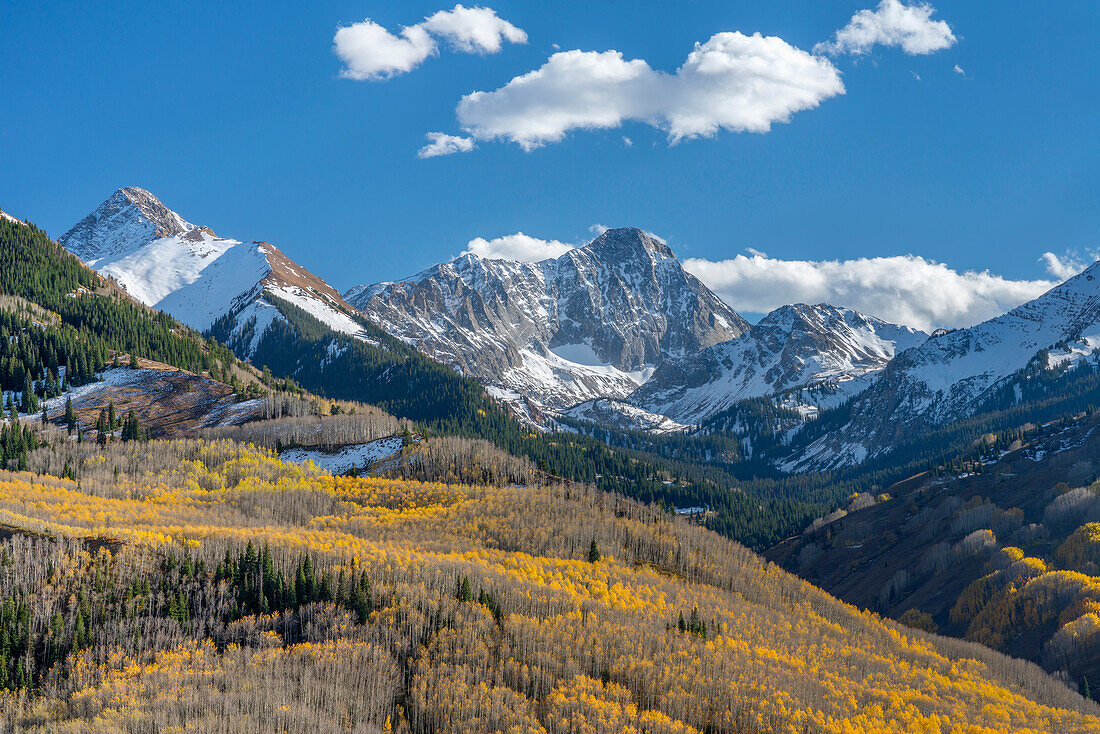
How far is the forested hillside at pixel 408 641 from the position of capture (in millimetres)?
75125

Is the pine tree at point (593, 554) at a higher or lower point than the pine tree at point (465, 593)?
lower

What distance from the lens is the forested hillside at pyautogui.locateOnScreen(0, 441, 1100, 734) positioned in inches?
2958

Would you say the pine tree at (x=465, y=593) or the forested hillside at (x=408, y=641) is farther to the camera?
the pine tree at (x=465, y=593)

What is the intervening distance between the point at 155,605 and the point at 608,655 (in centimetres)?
5288

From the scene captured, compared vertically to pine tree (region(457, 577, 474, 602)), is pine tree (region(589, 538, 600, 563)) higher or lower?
lower

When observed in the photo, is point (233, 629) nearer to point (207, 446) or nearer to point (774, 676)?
point (774, 676)

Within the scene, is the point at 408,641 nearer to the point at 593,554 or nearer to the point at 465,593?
the point at 465,593

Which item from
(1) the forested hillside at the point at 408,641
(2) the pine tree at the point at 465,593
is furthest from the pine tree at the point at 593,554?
(2) the pine tree at the point at 465,593

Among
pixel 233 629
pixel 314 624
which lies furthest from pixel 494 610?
pixel 233 629

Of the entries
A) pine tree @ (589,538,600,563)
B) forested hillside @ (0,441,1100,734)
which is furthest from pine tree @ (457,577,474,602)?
pine tree @ (589,538,600,563)

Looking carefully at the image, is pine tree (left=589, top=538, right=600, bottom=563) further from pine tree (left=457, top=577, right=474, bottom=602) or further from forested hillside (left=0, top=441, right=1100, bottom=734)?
pine tree (left=457, top=577, right=474, bottom=602)

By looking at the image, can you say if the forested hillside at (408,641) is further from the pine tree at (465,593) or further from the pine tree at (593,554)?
the pine tree at (593,554)

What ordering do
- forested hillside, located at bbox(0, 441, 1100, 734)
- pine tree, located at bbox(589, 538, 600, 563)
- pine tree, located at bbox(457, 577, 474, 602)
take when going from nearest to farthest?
forested hillside, located at bbox(0, 441, 1100, 734), pine tree, located at bbox(457, 577, 474, 602), pine tree, located at bbox(589, 538, 600, 563)

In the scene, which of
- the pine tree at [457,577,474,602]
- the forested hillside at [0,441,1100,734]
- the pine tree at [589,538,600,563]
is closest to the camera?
the forested hillside at [0,441,1100,734]
